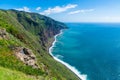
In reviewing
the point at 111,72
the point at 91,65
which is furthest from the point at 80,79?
the point at 91,65

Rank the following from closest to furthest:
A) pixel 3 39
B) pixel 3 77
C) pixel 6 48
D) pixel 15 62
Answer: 1. pixel 3 77
2. pixel 15 62
3. pixel 6 48
4. pixel 3 39

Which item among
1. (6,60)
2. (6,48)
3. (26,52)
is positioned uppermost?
(26,52)

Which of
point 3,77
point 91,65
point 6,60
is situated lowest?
point 3,77

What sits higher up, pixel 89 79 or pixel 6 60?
pixel 89 79

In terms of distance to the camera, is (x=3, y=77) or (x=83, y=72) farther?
(x=83, y=72)

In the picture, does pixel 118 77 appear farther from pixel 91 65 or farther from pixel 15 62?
pixel 15 62

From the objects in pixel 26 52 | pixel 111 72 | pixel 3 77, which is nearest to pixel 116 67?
pixel 111 72

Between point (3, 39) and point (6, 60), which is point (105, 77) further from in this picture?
point (6, 60)

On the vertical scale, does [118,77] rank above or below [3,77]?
above

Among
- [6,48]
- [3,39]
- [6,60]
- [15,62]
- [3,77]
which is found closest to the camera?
[3,77]
